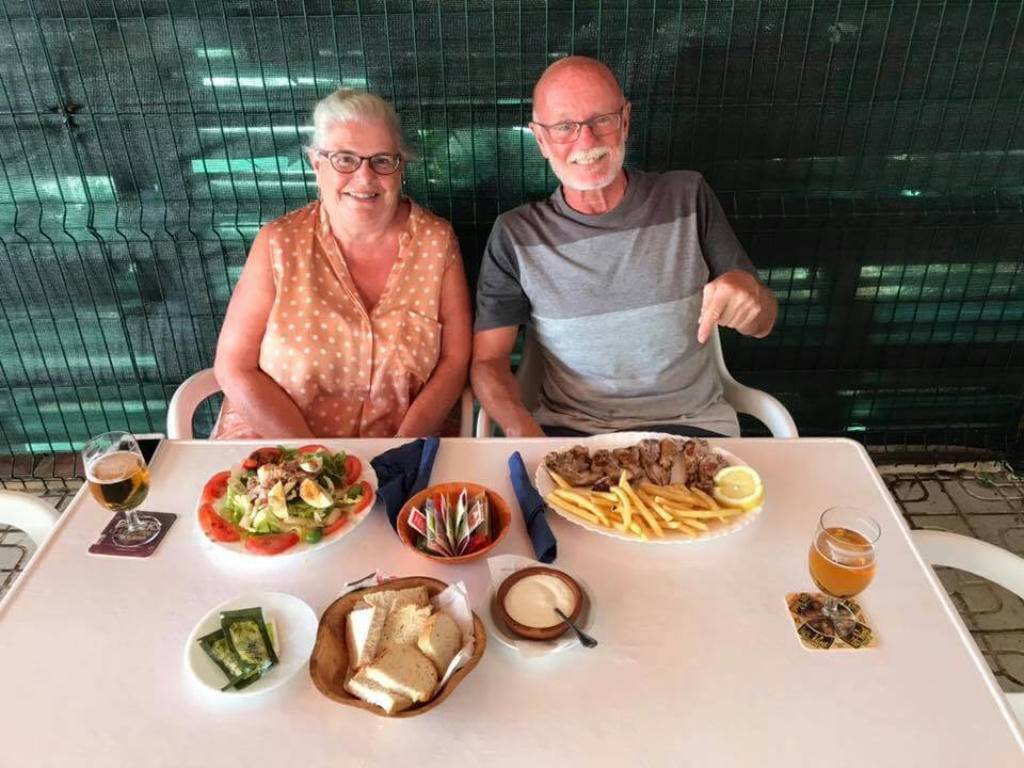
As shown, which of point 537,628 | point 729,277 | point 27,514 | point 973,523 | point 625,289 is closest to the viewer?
point 537,628

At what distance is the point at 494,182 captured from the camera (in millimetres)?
2480

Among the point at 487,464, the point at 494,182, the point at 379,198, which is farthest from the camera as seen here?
the point at 494,182

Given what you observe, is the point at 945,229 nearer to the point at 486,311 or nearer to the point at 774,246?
the point at 774,246

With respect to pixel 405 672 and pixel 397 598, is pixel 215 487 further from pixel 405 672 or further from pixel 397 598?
pixel 405 672

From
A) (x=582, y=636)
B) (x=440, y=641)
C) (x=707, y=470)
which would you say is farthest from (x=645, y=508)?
(x=440, y=641)

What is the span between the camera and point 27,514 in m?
1.65

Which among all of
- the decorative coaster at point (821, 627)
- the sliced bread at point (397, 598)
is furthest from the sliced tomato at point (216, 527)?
the decorative coaster at point (821, 627)

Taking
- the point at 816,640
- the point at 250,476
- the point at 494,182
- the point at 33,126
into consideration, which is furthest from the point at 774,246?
the point at 33,126

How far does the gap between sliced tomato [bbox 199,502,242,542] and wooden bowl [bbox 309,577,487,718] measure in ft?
0.95

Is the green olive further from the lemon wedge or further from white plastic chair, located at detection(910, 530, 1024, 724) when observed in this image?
white plastic chair, located at detection(910, 530, 1024, 724)

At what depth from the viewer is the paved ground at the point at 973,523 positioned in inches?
90.3

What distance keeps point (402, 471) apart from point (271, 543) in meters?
0.32

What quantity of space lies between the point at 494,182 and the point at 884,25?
4.12 feet

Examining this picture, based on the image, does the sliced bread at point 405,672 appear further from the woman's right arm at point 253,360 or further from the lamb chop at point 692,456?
the woman's right arm at point 253,360
